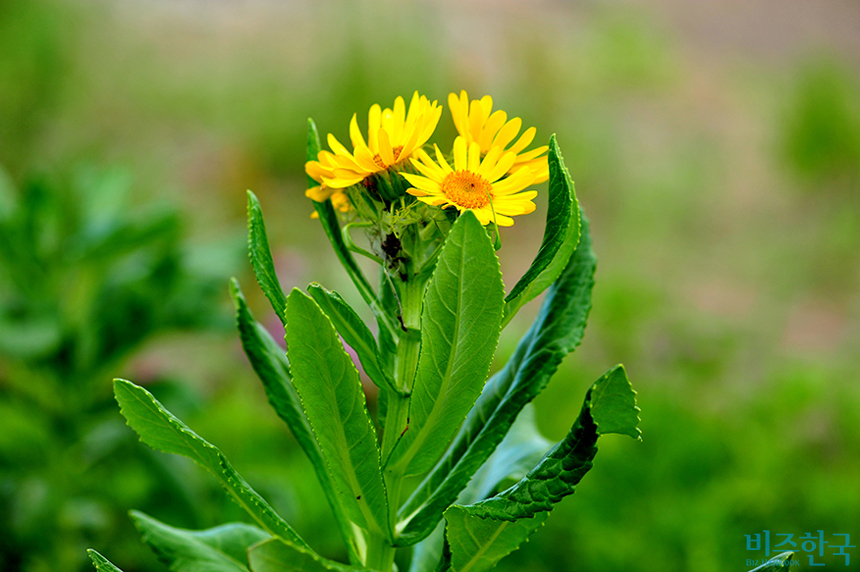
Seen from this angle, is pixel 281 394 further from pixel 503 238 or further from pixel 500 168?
pixel 503 238

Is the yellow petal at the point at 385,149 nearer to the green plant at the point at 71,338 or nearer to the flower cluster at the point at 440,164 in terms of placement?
the flower cluster at the point at 440,164

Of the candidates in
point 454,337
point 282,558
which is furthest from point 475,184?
point 282,558

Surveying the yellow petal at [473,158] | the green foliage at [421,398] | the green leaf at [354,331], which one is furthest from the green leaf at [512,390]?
the yellow petal at [473,158]

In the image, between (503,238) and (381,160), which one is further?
(503,238)

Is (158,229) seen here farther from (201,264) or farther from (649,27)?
(649,27)

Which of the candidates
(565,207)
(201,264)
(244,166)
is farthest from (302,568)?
(244,166)

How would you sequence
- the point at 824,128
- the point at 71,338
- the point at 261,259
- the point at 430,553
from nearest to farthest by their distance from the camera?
the point at 261,259, the point at 430,553, the point at 71,338, the point at 824,128
